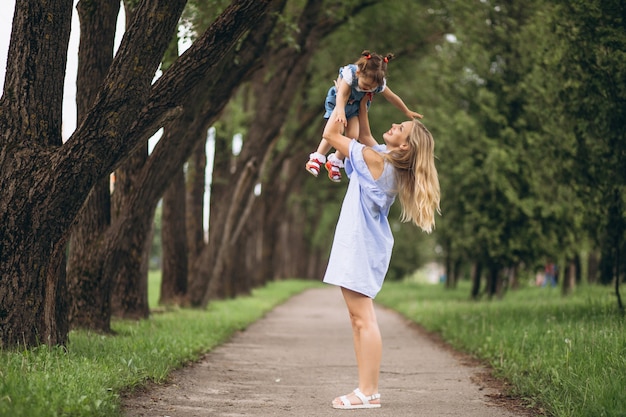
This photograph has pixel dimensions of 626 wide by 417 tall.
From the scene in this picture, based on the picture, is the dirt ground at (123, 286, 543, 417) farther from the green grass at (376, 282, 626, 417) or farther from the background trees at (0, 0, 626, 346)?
the background trees at (0, 0, 626, 346)

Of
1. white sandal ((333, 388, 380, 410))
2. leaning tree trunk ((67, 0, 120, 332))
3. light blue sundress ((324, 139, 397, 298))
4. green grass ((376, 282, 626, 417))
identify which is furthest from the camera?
leaning tree trunk ((67, 0, 120, 332))

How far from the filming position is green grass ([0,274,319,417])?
207 inches

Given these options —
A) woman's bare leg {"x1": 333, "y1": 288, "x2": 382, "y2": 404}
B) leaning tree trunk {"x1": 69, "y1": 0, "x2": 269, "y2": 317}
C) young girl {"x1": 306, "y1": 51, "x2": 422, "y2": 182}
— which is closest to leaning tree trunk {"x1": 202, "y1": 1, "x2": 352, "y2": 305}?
leaning tree trunk {"x1": 69, "y1": 0, "x2": 269, "y2": 317}

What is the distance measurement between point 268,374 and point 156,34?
3750mm

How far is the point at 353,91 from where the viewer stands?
21.5 ft

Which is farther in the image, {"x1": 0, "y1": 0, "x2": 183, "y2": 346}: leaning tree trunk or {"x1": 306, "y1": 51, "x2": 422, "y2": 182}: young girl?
{"x1": 0, "y1": 0, "x2": 183, "y2": 346}: leaning tree trunk

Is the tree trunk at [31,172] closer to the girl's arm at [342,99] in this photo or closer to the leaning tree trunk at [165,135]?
the leaning tree trunk at [165,135]

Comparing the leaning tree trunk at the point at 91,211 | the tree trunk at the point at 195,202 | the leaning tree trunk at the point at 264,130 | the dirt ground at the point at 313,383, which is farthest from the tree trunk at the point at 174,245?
the leaning tree trunk at the point at 91,211

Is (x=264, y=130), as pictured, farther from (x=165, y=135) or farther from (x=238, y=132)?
(x=165, y=135)

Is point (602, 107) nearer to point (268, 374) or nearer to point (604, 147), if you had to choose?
point (604, 147)

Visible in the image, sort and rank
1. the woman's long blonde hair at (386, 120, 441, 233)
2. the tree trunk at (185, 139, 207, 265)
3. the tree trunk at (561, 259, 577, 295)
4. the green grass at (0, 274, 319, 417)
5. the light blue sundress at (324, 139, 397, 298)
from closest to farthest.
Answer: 1. the green grass at (0, 274, 319, 417)
2. the woman's long blonde hair at (386, 120, 441, 233)
3. the light blue sundress at (324, 139, 397, 298)
4. the tree trunk at (185, 139, 207, 265)
5. the tree trunk at (561, 259, 577, 295)

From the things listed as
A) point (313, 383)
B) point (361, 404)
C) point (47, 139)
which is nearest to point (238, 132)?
point (313, 383)

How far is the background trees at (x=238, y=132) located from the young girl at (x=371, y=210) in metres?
2.34

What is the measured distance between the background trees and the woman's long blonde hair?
→ 2560 mm
